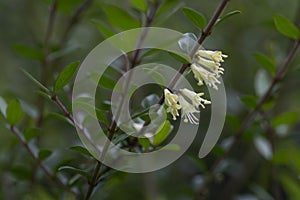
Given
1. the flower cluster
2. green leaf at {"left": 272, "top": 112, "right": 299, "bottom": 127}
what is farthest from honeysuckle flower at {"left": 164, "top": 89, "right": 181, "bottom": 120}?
green leaf at {"left": 272, "top": 112, "right": 299, "bottom": 127}

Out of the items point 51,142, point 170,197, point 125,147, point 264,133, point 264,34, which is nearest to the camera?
point 125,147

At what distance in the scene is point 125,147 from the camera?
2.57 ft

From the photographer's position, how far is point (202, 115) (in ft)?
5.28

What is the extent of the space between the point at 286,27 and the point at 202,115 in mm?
816

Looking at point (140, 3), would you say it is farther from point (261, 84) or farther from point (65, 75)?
point (261, 84)

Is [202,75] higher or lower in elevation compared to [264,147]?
higher

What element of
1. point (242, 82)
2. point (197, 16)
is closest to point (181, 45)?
point (197, 16)

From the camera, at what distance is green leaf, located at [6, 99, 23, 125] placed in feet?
2.58

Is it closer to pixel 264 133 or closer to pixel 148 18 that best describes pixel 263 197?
pixel 264 133

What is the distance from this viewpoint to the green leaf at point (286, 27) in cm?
80

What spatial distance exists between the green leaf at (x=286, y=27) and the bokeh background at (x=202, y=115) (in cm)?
20

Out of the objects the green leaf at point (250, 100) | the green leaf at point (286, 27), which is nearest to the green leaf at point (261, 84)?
the green leaf at point (250, 100)

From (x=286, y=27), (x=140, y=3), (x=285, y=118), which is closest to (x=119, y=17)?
(x=140, y=3)

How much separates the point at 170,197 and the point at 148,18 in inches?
27.7
